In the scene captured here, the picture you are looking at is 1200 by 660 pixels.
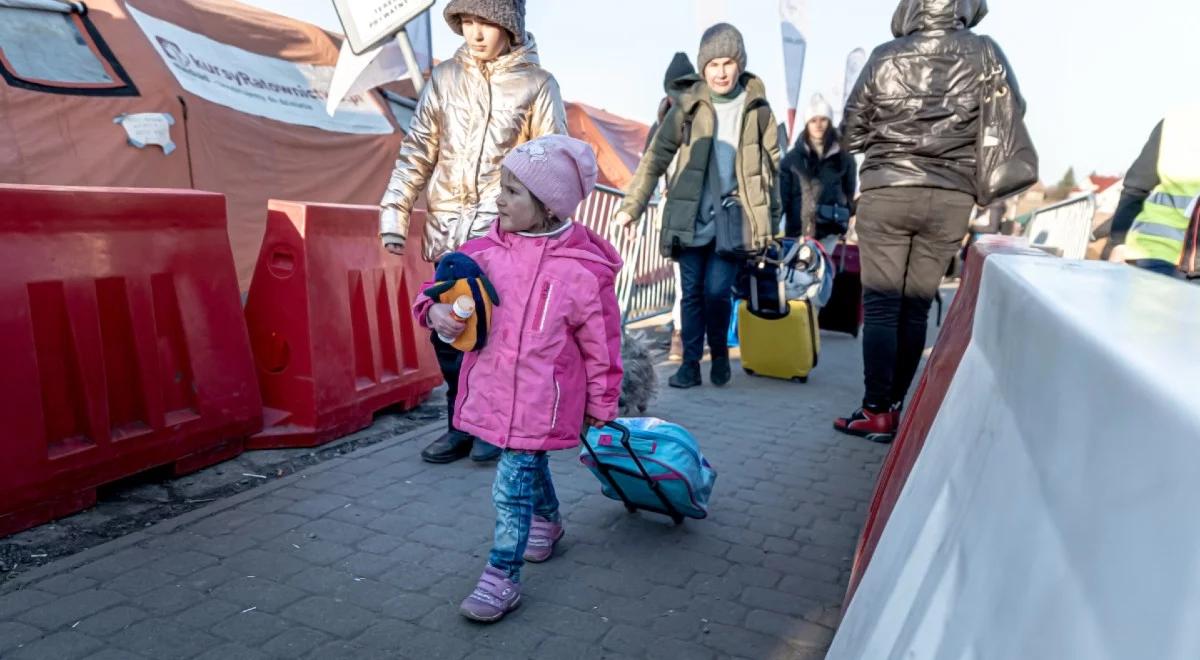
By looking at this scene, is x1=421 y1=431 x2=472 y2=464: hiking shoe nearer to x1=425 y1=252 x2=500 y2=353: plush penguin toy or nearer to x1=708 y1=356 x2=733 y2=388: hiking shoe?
x1=425 y1=252 x2=500 y2=353: plush penguin toy

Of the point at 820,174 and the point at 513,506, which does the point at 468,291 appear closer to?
the point at 513,506

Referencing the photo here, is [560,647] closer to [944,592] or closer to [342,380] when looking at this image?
[944,592]

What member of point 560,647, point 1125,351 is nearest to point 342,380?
point 560,647

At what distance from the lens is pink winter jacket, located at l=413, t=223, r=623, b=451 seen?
256 centimetres

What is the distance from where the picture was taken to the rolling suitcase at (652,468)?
3.18 m

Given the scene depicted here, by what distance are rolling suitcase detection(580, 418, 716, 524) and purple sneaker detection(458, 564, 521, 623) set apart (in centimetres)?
65

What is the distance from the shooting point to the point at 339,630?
2506mm

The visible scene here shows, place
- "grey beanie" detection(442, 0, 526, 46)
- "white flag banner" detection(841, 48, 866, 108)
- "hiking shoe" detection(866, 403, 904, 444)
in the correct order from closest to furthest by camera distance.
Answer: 1. "grey beanie" detection(442, 0, 526, 46)
2. "hiking shoe" detection(866, 403, 904, 444)
3. "white flag banner" detection(841, 48, 866, 108)

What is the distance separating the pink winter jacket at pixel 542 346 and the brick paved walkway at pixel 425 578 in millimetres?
607

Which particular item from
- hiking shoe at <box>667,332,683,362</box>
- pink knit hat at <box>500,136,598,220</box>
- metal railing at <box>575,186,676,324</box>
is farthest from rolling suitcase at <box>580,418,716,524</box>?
metal railing at <box>575,186,676,324</box>

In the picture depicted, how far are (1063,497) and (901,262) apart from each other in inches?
152

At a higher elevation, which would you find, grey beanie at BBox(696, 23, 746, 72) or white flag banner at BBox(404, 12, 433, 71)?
white flag banner at BBox(404, 12, 433, 71)

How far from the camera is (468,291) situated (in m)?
2.50

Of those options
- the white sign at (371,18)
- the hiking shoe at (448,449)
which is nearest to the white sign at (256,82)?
the white sign at (371,18)
